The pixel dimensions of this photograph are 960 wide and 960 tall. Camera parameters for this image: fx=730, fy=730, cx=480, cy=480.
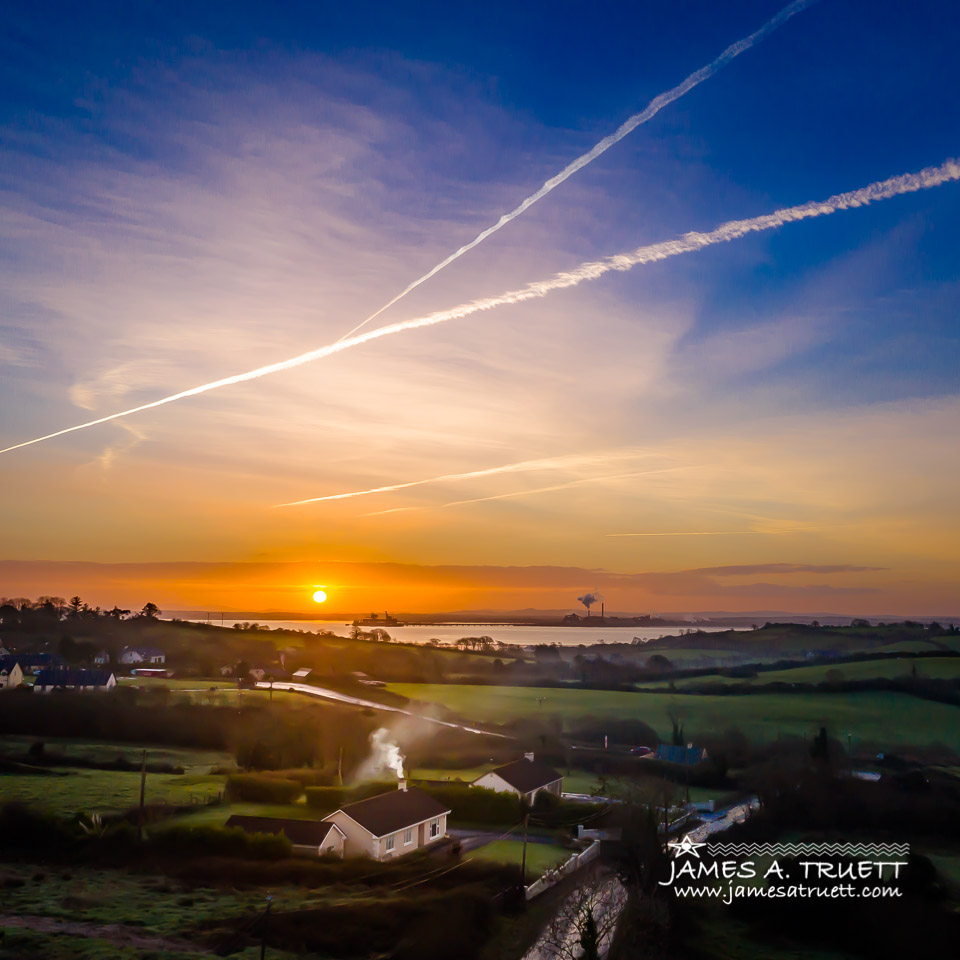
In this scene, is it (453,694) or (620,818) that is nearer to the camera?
(620,818)

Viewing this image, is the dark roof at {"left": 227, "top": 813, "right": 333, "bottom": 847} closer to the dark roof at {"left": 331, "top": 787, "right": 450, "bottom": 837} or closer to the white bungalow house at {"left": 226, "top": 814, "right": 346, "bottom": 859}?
the white bungalow house at {"left": 226, "top": 814, "right": 346, "bottom": 859}

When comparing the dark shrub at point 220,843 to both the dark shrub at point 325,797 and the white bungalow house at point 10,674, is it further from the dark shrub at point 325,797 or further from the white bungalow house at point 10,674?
the white bungalow house at point 10,674

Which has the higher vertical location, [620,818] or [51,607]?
[51,607]

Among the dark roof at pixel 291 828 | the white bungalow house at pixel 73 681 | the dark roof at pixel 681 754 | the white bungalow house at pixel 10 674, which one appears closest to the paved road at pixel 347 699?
the dark roof at pixel 681 754

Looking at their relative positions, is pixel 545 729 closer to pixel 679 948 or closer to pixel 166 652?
pixel 679 948

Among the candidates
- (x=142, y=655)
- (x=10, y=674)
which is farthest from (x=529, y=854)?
(x=142, y=655)

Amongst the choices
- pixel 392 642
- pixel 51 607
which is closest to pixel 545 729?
Result: pixel 392 642

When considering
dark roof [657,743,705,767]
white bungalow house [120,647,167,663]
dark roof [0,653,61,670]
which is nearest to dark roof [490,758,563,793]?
dark roof [657,743,705,767]
